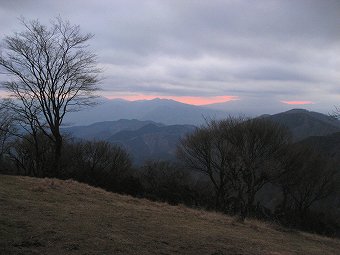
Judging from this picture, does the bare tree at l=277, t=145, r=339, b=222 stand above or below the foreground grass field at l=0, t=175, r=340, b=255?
below

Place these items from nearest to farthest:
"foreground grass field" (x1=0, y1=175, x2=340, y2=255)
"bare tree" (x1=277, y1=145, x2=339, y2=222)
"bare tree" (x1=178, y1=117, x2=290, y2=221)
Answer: "foreground grass field" (x1=0, y1=175, x2=340, y2=255), "bare tree" (x1=178, y1=117, x2=290, y2=221), "bare tree" (x1=277, y1=145, x2=339, y2=222)

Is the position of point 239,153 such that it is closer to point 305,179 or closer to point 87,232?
point 305,179

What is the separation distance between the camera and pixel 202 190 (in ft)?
193

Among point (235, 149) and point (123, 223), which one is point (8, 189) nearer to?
point (123, 223)

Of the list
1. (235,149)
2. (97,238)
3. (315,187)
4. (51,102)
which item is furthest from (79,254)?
(315,187)

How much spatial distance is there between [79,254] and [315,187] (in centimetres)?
4585

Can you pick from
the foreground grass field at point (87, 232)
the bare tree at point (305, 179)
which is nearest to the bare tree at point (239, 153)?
the bare tree at point (305, 179)

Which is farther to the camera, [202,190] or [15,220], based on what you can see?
[202,190]

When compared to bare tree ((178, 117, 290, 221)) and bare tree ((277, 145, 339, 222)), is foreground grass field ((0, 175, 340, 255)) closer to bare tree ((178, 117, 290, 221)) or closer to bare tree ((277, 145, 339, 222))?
bare tree ((178, 117, 290, 221))

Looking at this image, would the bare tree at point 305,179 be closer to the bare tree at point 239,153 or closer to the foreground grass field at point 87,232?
the bare tree at point 239,153

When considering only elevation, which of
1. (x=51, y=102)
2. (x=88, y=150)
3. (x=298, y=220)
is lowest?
(x=298, y=220)

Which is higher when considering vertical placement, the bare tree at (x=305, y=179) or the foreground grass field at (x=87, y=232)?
the foreground grass field at (x=87, y=232)

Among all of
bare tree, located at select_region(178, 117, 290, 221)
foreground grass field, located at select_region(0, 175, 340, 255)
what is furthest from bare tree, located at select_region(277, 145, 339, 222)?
foreground grass field, located at select_region(0, 175, 340, 255)

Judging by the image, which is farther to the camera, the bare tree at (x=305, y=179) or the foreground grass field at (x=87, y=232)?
the bare tree at (x=305, y=179)
